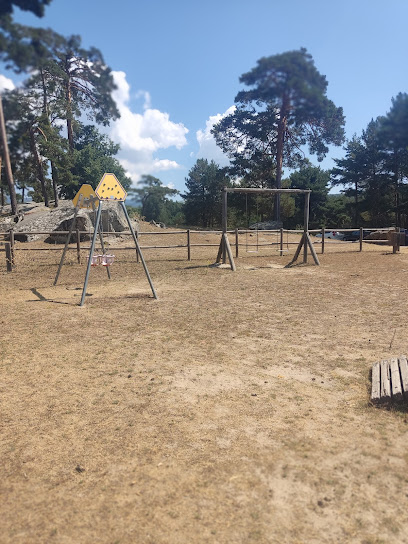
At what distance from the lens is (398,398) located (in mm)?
3119

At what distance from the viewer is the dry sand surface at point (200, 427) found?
77.4 inches

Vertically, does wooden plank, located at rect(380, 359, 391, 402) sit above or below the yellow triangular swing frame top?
below

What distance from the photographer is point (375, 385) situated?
3.28m

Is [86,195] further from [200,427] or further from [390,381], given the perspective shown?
[390,381]

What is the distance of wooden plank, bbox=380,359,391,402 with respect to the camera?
3.11m

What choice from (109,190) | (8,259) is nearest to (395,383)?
(109,190)

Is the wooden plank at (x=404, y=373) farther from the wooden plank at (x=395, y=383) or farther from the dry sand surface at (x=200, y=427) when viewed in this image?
the dry sand surface at (x=200, y=427)

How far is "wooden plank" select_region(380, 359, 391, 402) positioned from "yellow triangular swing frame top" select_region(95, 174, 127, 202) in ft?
17.3

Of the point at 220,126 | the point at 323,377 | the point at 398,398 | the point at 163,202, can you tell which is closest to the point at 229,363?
the point at 323,377

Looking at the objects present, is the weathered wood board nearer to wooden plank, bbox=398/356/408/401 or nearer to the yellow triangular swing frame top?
wooden plank, bbox=398/356/408/401

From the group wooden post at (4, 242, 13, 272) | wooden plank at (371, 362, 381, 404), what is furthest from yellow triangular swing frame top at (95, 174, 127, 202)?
wooden plank at (371, 362, 381, 404)

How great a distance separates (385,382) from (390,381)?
0.05m

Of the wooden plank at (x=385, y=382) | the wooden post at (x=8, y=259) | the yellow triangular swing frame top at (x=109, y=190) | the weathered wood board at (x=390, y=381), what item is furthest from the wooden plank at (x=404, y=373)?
the wooden post at (x=8, y=259)

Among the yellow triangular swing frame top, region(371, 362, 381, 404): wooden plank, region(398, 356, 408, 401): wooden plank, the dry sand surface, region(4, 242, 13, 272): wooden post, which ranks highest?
the yellow triangular swing frame top
